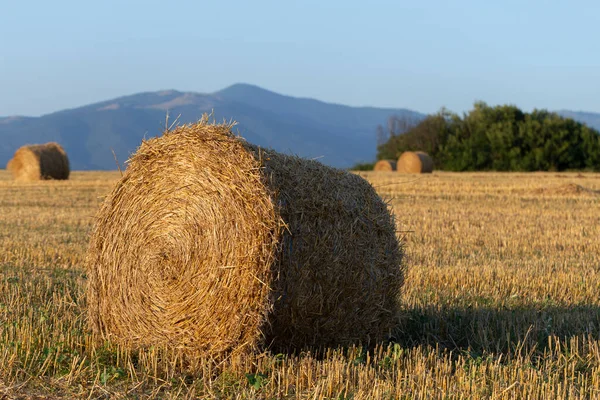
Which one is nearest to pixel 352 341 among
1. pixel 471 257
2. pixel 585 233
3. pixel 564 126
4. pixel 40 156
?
pixel 471 257

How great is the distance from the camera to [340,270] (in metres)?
5.64

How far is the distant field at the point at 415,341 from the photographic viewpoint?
4.91 meters

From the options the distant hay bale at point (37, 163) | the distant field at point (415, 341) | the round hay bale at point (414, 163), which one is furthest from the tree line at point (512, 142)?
the distant field at point (415, 341)

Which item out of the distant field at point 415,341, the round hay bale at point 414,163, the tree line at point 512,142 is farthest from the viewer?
the tree line at point 512,142

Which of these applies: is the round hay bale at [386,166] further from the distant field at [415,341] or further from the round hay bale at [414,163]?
the distant field at [415,341]

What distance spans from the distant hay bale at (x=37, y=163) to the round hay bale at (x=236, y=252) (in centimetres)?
2275

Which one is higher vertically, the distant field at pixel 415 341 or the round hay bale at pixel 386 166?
the round hay bale at pixel 386 166

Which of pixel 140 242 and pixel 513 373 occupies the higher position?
pixel 140 242

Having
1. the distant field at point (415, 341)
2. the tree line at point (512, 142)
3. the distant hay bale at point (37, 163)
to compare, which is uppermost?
the tree line at point (512, 142)

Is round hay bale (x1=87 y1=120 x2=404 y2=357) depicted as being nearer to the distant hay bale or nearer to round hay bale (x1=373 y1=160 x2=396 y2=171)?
the distant hay bale

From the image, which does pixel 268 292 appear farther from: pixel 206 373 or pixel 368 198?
pixel 368 198

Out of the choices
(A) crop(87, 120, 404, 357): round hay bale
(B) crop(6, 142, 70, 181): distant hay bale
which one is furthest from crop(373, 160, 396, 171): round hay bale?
(A) crop(87, 120, 404, 357): round hay bale

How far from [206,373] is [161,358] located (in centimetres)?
42

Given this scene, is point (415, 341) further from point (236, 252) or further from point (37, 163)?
point (37, 163)
